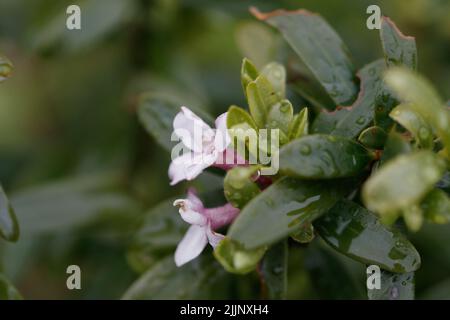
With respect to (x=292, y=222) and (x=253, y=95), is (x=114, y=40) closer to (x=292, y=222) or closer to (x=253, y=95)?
(x=253, y=95)

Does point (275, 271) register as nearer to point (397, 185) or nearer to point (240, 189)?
point (240, 189)

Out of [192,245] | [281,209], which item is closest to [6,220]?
[192,245]

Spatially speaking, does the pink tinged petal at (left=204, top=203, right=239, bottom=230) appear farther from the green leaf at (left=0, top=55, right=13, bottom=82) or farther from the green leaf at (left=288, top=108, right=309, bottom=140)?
the green leaf at (left=0, top=55, right=13, bottom=82)

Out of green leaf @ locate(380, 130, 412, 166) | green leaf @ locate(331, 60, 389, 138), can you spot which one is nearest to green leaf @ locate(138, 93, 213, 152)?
green leaf @ locate(331, 60, 389, 138)

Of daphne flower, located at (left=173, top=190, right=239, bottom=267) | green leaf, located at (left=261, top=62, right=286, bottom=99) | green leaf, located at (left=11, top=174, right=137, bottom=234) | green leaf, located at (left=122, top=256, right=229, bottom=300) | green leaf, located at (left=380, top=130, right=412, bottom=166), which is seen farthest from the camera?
green leaf, located at (left=11, top=174, right=137, bottom=234)

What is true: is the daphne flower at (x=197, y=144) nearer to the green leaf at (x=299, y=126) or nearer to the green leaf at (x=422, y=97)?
the green leaf at (x=299, y=126)

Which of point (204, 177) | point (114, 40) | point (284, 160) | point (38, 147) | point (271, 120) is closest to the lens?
point (284, 160)
